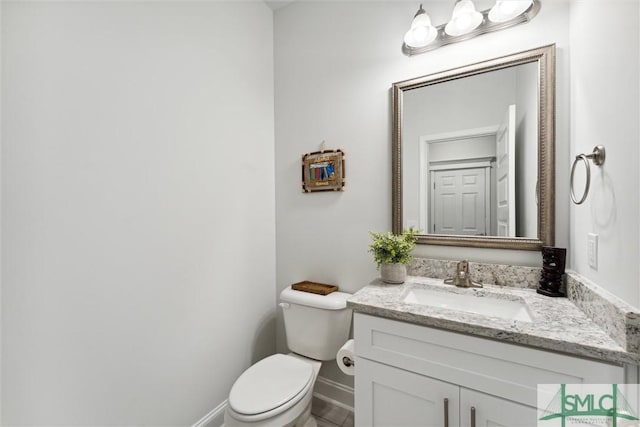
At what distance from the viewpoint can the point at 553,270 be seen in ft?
3.67

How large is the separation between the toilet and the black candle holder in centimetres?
89

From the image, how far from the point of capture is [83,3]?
101 centimetres

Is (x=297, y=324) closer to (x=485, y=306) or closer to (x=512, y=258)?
(x=485, y=306)

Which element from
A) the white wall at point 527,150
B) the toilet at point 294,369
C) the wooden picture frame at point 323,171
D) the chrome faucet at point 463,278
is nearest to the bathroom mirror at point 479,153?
the white wall at point 527,150

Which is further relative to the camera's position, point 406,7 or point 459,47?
point 406,7

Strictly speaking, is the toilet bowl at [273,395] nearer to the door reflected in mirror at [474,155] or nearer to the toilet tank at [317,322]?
the toilet tank at [317,322]

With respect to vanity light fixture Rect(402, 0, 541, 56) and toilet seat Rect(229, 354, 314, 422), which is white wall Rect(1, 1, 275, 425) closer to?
toilet seat Rect(229, 354, 314, 422)

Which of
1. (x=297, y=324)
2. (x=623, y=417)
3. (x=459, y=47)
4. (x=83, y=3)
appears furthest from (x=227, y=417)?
(x=459, y=47)

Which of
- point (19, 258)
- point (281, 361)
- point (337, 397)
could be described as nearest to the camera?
point (19, 258)

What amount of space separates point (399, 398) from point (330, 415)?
82 centimetres

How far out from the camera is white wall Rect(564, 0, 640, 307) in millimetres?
725

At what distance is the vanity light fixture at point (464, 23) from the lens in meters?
1.18

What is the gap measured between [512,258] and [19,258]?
187 centimetres

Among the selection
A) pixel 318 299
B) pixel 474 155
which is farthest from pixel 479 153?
pixel 318 299
